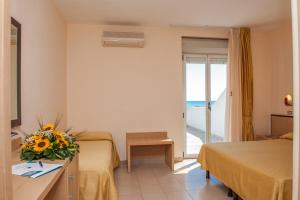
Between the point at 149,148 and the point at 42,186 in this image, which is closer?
the point at 42,186

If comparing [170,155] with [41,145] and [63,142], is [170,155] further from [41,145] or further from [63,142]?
[41,145]

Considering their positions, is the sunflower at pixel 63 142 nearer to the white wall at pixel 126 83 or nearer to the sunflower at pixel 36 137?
the sunflower at pixel 36 137

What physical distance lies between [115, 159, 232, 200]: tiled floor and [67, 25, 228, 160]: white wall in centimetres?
63

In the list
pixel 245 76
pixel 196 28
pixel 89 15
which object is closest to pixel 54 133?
pixel 89 15

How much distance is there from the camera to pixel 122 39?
12.8 ft

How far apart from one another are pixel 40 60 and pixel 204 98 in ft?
10.4

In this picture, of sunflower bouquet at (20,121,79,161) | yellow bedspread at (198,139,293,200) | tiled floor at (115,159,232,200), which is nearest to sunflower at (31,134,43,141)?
sunflower bouquet at (20,121,79,161)

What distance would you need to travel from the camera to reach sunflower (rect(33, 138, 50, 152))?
4.65 ft

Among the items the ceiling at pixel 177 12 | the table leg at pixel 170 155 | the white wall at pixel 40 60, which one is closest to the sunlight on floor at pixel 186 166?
the table leg at pixel 170 155

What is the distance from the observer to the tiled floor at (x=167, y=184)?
9.10 feet

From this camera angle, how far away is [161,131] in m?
4.21

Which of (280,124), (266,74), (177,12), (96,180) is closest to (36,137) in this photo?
(96,180)

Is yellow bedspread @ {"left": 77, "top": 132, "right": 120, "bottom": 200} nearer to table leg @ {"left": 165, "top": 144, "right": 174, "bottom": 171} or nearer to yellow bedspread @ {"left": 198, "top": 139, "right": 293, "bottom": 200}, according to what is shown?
yellow bedspread @ {"left": 198, "top": 139, "right": 293, "bottom": 200}

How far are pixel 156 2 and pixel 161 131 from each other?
2256 millimetres
